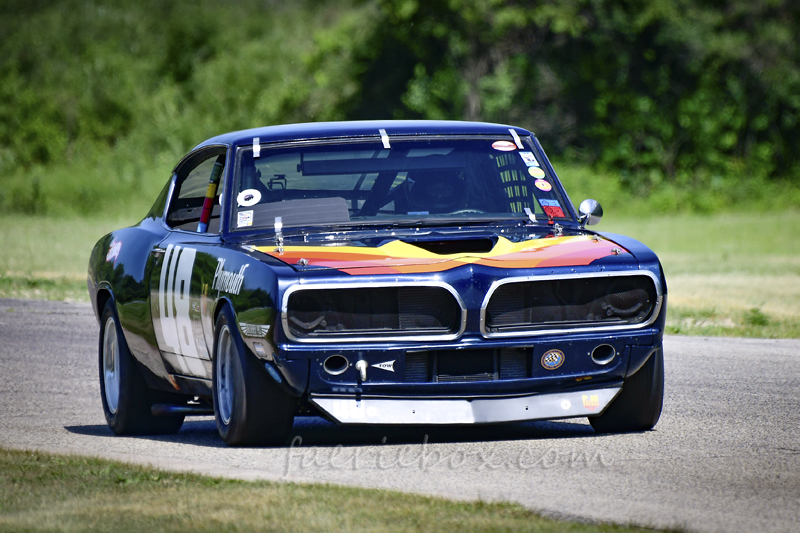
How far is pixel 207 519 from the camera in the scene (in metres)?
4.77

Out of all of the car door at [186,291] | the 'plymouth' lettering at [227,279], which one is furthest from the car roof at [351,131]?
the 'plymouth' lettering at [227,279]

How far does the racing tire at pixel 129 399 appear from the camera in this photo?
Answer: 7.62 meters

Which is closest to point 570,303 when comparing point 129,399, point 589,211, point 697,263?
point 589,211

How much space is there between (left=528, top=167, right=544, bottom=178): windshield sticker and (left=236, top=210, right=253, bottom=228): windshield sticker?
1.62 meters

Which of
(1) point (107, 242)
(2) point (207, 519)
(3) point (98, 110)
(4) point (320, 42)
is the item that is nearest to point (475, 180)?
(1) point (107, 242)

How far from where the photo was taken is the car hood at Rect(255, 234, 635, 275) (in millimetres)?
6141

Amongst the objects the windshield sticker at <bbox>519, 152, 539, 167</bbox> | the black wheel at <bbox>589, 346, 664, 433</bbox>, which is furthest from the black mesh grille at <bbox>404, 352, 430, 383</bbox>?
the windshield sticker at <bbox>519, 152, 539, 167</bbox>

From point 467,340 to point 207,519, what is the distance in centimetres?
178

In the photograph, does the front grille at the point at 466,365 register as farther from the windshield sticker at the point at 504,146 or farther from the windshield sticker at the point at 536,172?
the windshield sticker at the point at 504,146

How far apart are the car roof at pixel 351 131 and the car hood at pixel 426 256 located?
3.45 ft

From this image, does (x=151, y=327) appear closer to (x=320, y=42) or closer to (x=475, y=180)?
(x=475, y=180)

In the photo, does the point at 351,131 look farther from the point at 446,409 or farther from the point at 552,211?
the point at 446,409

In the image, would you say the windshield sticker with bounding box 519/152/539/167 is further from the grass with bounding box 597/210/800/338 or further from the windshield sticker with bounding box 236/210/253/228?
the grass with bounding box 597/210/800/338

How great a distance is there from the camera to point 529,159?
7715mm
